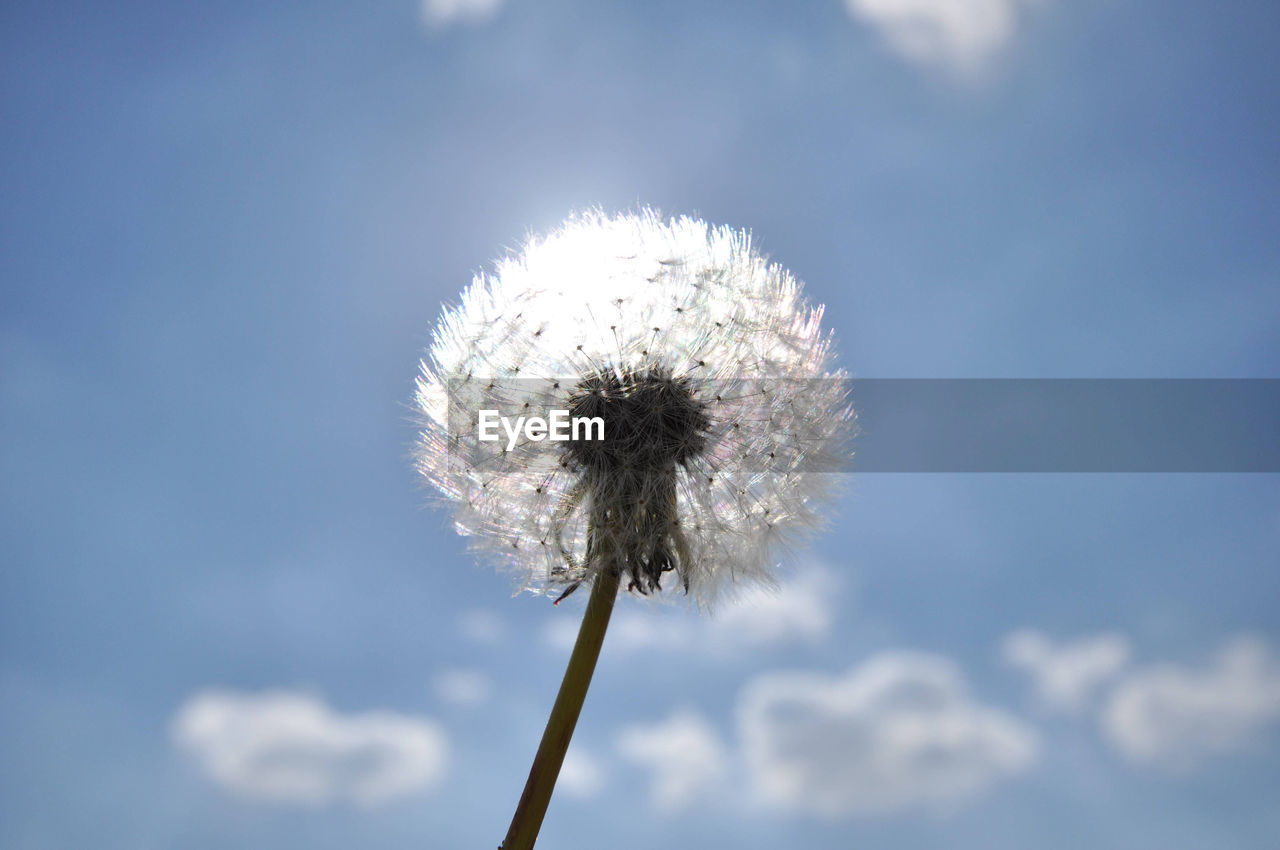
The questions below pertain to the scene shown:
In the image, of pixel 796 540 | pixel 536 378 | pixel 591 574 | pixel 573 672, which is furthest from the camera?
pixel 796 540

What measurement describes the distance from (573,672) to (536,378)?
1697 mm

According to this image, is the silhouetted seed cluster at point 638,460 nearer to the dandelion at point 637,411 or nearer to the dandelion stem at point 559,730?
the dandelion at point 637,411

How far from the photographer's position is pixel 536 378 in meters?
4.82

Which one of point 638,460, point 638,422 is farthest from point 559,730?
point 638,422

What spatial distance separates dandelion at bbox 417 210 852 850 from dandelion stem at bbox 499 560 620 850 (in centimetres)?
27

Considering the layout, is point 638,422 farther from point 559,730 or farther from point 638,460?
point 559,730

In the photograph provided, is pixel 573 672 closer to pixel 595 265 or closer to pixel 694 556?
pixel 694 556

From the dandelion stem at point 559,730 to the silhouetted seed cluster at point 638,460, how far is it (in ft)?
1.31

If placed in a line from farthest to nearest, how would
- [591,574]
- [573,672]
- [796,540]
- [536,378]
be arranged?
[796,540] → [536,378] → [591,574] → [573,672]

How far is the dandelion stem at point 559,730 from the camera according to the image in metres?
3.66

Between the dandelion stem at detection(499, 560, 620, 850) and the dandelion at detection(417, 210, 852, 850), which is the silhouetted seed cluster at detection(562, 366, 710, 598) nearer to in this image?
the dandelion at detection(417, 210, 852, 850)

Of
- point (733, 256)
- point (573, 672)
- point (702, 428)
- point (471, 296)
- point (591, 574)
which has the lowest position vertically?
point (573, 672)

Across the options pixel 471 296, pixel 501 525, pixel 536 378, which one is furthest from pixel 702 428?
pixel 471 296

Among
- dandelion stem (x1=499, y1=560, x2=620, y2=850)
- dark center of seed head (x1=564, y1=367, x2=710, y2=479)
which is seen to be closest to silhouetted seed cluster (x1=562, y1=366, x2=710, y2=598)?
dark center of seed head (x1=564, y1=367, x2=710, y2=479)
